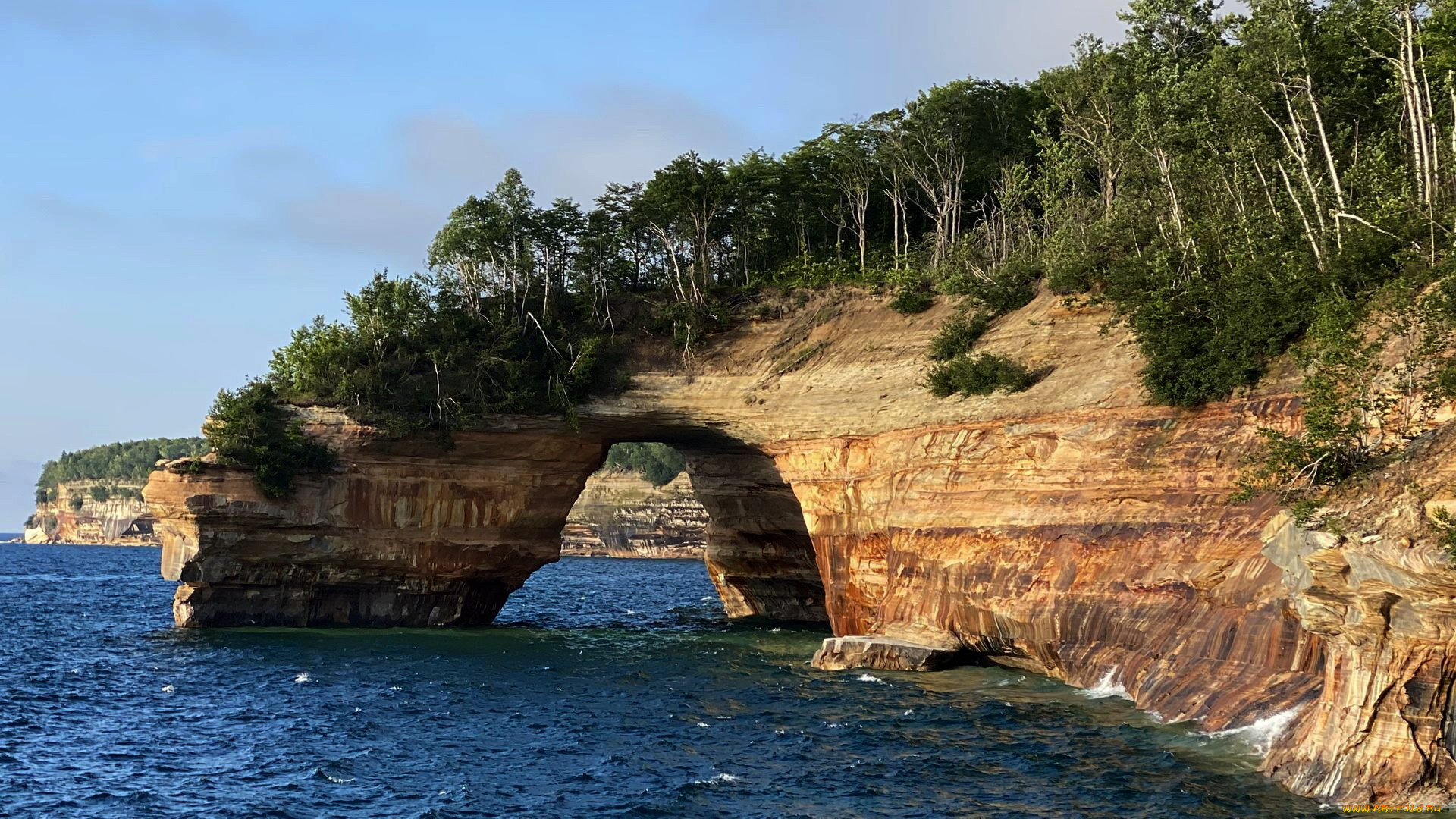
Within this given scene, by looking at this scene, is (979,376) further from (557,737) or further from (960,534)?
(557,737)

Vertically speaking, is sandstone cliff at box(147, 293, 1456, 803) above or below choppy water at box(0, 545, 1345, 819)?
above

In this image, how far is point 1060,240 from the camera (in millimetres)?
38125

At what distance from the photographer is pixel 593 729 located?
27.2 m

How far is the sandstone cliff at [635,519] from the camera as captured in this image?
142250 millimetres

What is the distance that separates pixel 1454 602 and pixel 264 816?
63.1ft

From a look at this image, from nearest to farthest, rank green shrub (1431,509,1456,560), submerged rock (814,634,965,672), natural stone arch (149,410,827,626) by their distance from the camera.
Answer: green shrub (1431,509,1456,560) → submerged rock (814,634,965,672) → natural stone arch (149,410,827,626)

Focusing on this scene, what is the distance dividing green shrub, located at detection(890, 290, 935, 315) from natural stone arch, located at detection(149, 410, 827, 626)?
886 centimetres

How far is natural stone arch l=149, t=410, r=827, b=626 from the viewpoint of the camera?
144 feet

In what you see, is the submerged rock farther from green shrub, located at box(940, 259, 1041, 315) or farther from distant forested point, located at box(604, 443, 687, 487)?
distant forested point, located at box(604, 443, 687, 487)

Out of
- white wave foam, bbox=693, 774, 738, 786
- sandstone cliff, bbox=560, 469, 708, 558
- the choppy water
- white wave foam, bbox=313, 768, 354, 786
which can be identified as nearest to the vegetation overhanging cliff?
the choppy water

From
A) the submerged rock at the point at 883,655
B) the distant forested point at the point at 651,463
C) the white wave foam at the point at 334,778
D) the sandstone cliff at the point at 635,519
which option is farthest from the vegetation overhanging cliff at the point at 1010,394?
the distant forested point at the point at 651,463

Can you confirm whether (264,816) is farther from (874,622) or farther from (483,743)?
(874,622)

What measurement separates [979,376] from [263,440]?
26.3 meters

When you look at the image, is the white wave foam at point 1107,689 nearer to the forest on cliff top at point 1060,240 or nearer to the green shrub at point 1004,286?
the forest on cliff top at point 1060,240
